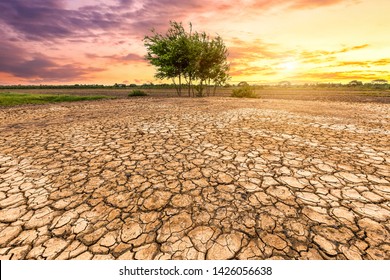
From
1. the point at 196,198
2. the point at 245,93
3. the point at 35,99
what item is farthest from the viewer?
the point at 245,93

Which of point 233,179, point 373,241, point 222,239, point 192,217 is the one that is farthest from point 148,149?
point 373,241

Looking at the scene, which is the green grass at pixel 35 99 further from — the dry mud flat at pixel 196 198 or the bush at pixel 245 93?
the bush at pixel 245 93

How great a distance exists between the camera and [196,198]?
105 inches

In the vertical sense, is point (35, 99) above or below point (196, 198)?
above

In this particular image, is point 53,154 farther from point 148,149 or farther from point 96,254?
point 96,254

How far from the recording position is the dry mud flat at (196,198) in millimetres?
1911

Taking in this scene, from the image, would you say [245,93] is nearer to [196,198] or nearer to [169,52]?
[169,52]

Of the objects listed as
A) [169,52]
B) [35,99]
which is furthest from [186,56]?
[35,99]

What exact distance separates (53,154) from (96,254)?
10.8ft

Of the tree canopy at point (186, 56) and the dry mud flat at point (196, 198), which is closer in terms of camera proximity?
the dry mud flat at point (196, 198)

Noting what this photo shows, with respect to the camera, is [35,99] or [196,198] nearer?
[196,198]

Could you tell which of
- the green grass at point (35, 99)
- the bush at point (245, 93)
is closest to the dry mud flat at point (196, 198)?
the green grass at point (35, 99)

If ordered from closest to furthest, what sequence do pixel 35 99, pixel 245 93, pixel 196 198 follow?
pixel 196 198 → pixel 35 99 → pixel 245 93

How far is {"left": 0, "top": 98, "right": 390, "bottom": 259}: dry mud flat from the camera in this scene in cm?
191
